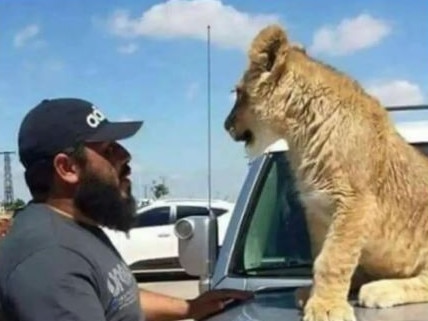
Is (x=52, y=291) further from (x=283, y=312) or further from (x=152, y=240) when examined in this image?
(x=152, y=240)

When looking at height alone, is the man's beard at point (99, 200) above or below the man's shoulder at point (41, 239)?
above

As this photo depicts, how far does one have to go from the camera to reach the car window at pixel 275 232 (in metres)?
3.96

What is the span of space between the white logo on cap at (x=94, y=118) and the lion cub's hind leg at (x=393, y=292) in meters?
→ 1.14

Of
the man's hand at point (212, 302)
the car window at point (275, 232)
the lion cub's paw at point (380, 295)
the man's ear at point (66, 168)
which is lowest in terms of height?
the man's hand at point (212, 302)

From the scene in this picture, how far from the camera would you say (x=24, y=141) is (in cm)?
260

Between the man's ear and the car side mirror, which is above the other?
the man's ear

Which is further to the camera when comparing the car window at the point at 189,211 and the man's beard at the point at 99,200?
the car window at the point at 189,211

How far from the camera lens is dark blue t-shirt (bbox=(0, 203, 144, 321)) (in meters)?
2.32

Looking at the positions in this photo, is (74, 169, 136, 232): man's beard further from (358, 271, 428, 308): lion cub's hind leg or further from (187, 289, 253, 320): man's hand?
(358, 271, 428, 308): lion cub's hind leg

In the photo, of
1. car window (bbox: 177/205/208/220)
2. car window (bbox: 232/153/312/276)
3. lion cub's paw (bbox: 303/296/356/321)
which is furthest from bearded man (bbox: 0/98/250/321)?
car window (bbox: 177/205/208/220)

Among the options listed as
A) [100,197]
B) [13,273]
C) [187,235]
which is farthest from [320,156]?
[13,273]

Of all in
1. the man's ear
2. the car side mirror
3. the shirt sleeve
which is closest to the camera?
the shirt sleeve

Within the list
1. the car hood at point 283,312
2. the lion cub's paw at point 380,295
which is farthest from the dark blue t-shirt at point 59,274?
the lion cub's paw at point 380,295

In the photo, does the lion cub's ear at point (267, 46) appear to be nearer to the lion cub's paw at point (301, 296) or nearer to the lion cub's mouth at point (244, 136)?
the lion cub's mouth at point (244, 136)
